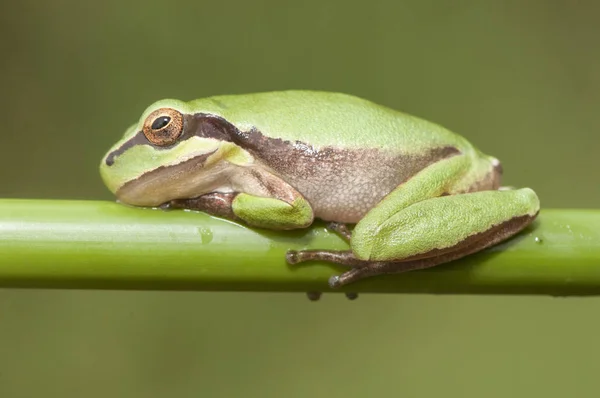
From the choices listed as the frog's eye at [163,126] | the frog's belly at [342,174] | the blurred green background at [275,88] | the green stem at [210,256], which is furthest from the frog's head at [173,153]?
the blurred green background at [275,88]

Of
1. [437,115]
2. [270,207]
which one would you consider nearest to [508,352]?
[437,115]

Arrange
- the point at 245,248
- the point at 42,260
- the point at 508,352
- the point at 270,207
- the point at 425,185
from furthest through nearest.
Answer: the point at 508,352 < the point at 425,185 < the point at 270,207 < the point at 245,248 < the point at 42,260

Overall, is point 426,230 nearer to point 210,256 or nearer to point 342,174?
point 342,174

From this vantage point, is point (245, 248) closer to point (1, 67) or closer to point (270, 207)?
point (270, 207)

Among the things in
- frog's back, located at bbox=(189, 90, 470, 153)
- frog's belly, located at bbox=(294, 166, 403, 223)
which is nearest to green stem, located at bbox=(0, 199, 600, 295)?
frog's belly, located at bbox=(294, 166, 403, 223)

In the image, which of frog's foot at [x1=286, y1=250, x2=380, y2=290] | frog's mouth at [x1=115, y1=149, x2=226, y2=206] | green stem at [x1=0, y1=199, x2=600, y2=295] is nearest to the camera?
green stem at [x1=0, y1=199, x2=600, y2=295]

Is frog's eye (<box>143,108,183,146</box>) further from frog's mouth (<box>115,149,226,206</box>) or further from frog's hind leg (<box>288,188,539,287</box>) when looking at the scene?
frog's hind leg (<box>288,188,539,287</box>)
